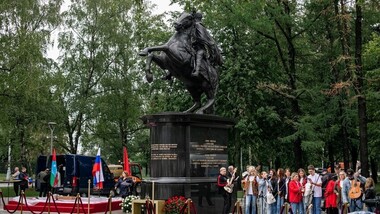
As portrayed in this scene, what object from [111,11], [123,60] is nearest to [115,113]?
[123,60]

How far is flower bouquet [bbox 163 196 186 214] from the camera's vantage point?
15.7 meters

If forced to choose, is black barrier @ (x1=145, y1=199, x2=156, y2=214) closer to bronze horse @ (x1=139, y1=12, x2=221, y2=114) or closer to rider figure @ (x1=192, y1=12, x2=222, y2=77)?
bronze horse @ (x1=139, y1=12, x2=221, y2=114)

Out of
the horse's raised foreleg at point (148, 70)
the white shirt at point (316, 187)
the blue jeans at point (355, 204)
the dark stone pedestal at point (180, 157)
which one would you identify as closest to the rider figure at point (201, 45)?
the horse's raised foreleg at point (148, 70)

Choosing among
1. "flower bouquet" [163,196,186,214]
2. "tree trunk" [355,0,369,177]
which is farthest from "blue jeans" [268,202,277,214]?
"tree trunk" [355,0,369,177]

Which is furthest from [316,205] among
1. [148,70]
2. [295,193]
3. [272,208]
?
[148,70]

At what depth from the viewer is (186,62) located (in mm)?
→ 18141

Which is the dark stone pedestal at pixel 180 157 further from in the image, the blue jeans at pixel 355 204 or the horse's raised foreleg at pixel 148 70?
the blue jeans at pixel 355 204

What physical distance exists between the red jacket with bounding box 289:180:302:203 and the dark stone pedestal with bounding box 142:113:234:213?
2.48 meters

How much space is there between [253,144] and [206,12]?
8539 millimetres

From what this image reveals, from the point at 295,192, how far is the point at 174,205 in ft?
15.3

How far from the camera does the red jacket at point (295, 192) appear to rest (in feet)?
60.7

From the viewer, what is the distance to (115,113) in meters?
48.2

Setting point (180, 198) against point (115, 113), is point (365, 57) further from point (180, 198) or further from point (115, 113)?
point (115, 113)

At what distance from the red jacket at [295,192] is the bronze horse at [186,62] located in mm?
3569
